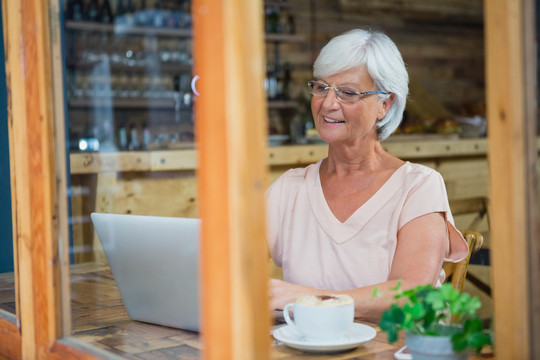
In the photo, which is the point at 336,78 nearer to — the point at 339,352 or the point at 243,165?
the point at 339,352

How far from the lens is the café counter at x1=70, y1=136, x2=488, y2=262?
2070 mm

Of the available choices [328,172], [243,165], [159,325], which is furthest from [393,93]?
[243,165]

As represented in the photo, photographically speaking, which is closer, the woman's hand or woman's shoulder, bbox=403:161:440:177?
the woman's hand

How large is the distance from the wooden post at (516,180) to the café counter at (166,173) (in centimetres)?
96

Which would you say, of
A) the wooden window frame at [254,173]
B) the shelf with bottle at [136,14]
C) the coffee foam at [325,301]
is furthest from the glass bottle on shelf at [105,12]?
the wooden window frame at [254,173]

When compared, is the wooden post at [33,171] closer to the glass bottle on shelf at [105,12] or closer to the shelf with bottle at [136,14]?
the shelf with bottle at [136,14]

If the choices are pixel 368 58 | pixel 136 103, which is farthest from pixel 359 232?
pixel 136 103

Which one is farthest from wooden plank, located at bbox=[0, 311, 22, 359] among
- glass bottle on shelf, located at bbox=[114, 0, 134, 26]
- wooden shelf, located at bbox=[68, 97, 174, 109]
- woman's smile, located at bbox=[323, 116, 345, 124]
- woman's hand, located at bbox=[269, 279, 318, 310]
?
glass bottle on shelf, located at bbox=[114, 0, 134, 26]

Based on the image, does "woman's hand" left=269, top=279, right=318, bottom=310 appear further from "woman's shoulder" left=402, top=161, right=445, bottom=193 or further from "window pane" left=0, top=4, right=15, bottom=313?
"window pane" left=0, top=4, right=15, bottom=313

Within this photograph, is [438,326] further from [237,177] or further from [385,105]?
[385,105]

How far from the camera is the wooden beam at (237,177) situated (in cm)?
87

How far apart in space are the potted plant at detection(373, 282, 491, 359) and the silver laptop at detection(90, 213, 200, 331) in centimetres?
35

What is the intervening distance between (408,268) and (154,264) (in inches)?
25.0

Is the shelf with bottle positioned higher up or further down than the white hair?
higher up
